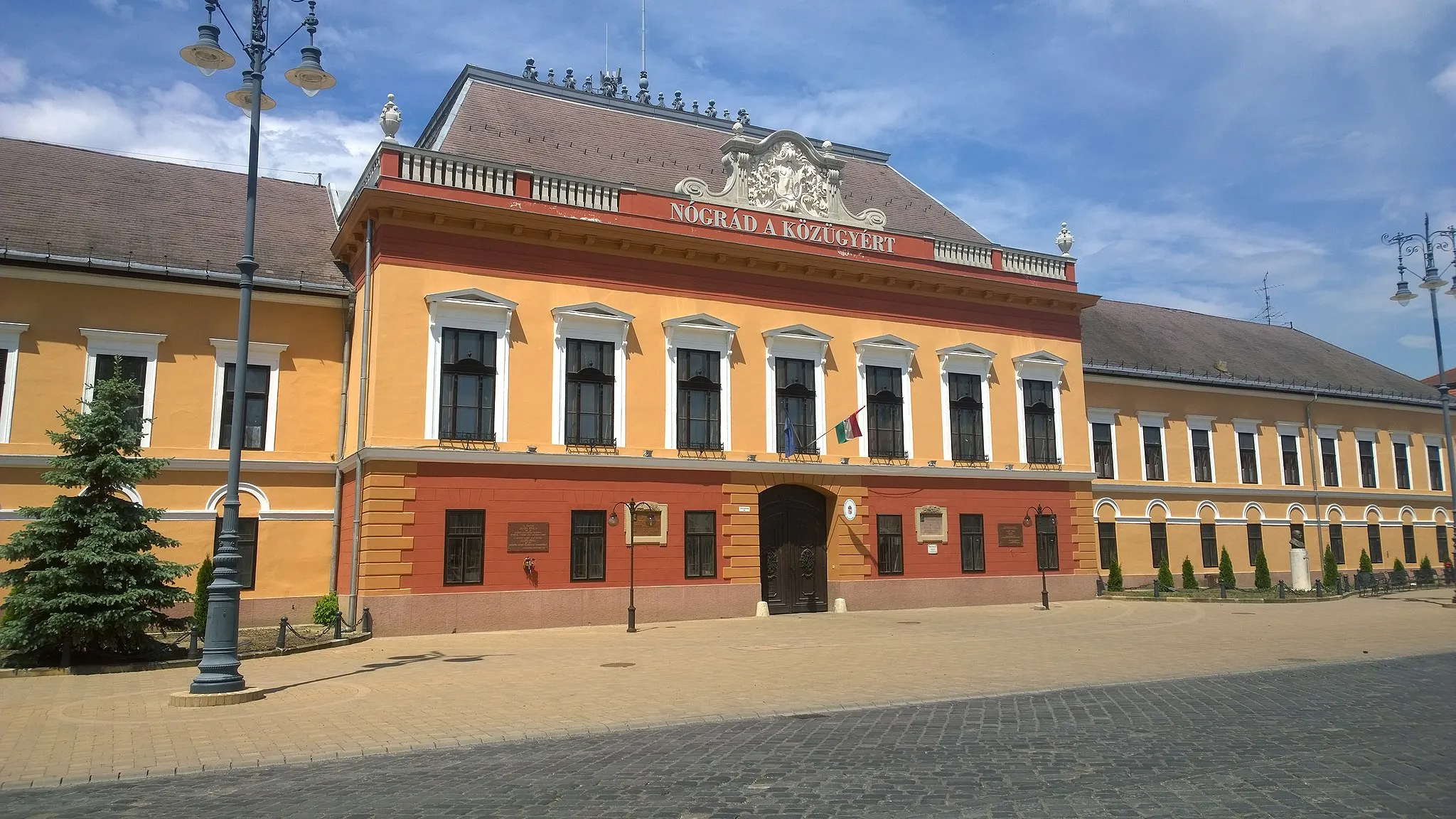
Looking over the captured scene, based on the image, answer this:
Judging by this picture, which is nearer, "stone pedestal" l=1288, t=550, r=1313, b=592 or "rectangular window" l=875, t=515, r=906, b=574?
"rectangular window" l=875, t=515, r=906, b=574

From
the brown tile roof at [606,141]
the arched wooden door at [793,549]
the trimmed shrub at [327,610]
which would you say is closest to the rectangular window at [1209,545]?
the brown tile roof at [606,141]

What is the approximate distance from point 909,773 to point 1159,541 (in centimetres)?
3065

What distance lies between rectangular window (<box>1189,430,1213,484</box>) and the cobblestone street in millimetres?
27129

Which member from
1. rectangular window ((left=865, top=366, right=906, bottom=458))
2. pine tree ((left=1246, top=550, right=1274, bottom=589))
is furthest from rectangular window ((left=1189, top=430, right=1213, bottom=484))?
rectangular window ((left=865, top=366, right=906, bottom=458))

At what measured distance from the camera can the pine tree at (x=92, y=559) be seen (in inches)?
605

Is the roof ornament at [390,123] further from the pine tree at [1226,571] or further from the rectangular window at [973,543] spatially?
the pine tree at [1226,571]

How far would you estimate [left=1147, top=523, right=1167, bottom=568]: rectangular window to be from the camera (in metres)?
35.1

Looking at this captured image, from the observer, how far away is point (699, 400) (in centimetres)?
2514

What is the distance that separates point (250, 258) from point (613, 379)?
35.6 feet

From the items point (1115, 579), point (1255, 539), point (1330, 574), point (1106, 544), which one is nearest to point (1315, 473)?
point (1255, 539)

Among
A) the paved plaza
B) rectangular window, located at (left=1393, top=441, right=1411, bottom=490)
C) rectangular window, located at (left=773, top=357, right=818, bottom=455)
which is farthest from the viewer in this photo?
rectangular window, located at (left=1393, top=441, right=1411, bottom=490)

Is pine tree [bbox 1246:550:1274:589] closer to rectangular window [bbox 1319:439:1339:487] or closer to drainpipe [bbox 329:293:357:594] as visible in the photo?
rectangular window [bbox 1319:439:1339:487]

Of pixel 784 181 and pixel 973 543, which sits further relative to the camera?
pixel 973 543

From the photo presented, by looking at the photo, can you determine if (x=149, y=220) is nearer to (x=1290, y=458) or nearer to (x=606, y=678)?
(x=606, y=678)
